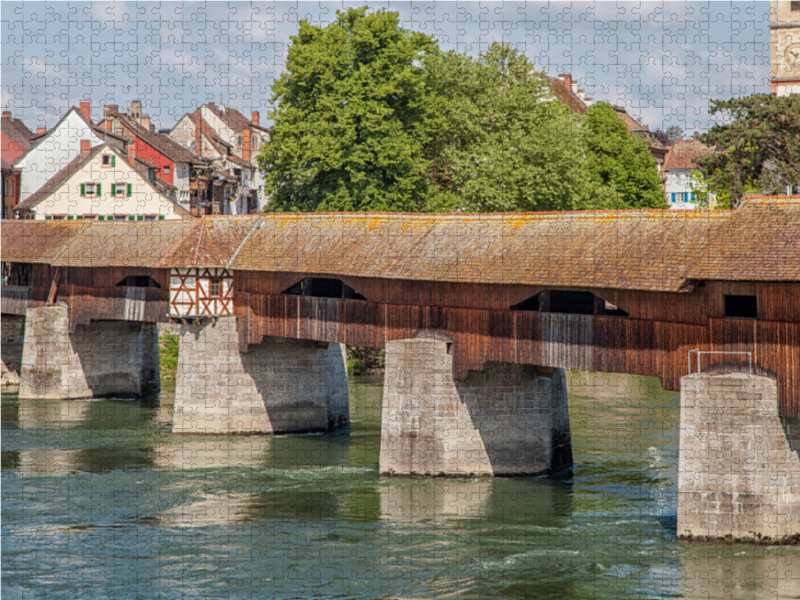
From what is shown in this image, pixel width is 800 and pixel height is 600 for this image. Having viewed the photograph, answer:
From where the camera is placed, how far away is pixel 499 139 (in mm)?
43156

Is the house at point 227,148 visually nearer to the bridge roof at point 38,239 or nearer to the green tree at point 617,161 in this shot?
the bridge roof at point 38,239

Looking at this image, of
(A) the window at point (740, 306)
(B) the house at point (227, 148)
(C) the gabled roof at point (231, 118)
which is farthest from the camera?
(C) the gabled roof at point (231, 118)

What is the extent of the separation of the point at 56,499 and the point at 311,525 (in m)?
5.86

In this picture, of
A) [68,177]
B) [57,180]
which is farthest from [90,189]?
[57,180]

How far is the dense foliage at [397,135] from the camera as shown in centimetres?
4025

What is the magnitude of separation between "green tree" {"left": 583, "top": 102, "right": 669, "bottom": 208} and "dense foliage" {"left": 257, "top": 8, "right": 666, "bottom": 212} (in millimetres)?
2938

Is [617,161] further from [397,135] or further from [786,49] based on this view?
[397,135]

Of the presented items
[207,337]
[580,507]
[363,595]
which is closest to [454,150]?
[207,337]

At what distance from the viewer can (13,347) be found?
42750mm

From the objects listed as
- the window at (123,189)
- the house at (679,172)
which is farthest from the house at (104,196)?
the house at (679,172)

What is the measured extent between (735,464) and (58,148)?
138 feet

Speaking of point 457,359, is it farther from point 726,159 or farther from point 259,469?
point 726,159

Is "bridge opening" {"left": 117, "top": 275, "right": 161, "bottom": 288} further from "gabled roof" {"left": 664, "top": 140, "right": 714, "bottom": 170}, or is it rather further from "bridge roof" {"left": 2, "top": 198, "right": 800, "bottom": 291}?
"gabled roof" {"left": 664, "top": 140, "right": 714, "bottom": 170}

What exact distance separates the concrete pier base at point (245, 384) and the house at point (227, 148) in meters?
29.3
